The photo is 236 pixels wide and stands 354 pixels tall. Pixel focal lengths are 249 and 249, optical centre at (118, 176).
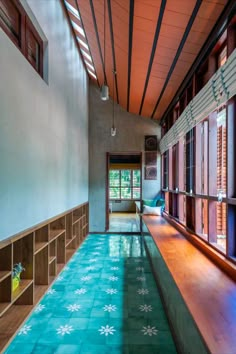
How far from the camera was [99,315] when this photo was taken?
2562 millimetres

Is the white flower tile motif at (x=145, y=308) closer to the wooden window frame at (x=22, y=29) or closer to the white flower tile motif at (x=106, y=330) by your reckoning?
the white flower tile motif at (x=106, y=330)

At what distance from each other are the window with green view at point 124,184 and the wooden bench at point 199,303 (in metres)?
8.83

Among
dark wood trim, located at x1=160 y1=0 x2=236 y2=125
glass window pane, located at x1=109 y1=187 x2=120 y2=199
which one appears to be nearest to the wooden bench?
dark wood trim, located at x1=160 y1=0 x2=236 y2=125

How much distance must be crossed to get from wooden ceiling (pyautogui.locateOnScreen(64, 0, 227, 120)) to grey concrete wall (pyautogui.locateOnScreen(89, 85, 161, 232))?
1.12 meters

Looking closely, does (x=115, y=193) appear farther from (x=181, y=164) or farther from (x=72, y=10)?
(x=72, y=10)

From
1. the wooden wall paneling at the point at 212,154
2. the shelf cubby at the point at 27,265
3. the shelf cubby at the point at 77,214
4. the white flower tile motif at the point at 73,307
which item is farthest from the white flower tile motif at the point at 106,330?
the shelf cubby at the point at 77,214

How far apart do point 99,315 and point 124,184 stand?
9.35 m

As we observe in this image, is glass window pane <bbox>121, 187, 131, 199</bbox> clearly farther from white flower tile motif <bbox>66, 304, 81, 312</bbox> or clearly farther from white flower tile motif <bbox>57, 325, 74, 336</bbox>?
white flower tile motif <bbox>57, 325, 74, 336</bbox>

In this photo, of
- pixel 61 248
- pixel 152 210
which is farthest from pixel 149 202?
pixel 61 248

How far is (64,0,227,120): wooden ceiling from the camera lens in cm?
236

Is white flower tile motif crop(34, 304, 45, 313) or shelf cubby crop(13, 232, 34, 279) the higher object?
shelf cubby crop(13, 232, 34, 279)

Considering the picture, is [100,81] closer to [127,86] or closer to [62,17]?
[127,86]

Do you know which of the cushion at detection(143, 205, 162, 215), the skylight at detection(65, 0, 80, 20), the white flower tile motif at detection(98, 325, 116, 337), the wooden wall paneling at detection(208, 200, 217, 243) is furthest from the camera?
the cushion at detection(143, 205, 162, 215)

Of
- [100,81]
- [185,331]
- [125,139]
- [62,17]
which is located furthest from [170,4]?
[125,139]
